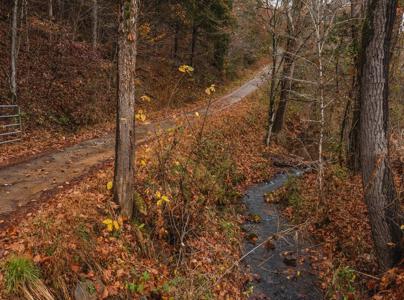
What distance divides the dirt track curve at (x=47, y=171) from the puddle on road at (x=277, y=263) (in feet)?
14.5

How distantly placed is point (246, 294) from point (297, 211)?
4379 mm

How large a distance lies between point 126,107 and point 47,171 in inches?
147

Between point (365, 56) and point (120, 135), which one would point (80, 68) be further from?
point (365, 56)

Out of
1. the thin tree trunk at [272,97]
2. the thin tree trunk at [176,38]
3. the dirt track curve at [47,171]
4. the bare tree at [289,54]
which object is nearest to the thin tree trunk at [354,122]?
the bare tree at [289,54]

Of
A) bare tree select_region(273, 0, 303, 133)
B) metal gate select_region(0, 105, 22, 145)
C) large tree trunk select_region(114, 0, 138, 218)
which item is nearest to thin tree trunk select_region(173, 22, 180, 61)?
bare tree select_region(273, 0, 303, 133)

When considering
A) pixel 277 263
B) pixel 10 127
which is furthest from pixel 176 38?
pixel 277 263

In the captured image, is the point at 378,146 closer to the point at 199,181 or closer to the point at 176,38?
the point at 199,181

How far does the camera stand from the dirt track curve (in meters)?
7.46

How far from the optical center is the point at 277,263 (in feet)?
28.5

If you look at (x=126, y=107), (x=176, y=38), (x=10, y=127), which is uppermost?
(x=176, y=38)

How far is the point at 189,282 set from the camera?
7102mm

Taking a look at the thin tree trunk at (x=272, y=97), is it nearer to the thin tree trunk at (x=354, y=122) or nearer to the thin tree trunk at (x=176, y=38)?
the thin tree trunk at (x=354, y=122)

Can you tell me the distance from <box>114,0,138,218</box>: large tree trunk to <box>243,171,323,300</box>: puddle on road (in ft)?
11.4

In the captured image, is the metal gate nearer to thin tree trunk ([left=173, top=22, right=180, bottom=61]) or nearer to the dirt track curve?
the dirt track curve
